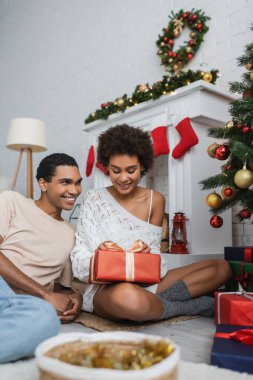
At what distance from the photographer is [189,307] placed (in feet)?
5.52

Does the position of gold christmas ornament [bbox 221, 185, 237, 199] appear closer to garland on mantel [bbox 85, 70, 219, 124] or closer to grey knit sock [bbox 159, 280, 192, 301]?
grey knit sock [bbox 159, 280, 192, 301]

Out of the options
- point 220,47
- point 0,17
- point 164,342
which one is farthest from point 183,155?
point 0,17

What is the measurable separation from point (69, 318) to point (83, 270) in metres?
0.20

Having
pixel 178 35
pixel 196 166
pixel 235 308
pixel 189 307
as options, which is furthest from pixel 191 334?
pixel 178 35

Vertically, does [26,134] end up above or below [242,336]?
above

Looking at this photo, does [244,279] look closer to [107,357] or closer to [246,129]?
[246,129]

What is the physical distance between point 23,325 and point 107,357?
427 mm

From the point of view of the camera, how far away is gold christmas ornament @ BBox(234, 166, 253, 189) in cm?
159

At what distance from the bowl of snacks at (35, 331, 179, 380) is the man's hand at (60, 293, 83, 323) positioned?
84cm

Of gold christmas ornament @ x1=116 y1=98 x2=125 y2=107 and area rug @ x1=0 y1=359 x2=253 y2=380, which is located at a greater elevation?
gold christmas ornament @ x1=116 y1=98 x2=125 y2=107

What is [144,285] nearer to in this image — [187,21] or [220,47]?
[220,47]

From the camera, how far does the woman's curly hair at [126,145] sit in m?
1.68

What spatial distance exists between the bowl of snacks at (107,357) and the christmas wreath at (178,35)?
2.45 m

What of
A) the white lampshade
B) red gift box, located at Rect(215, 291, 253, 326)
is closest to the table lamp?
the white lampshade
